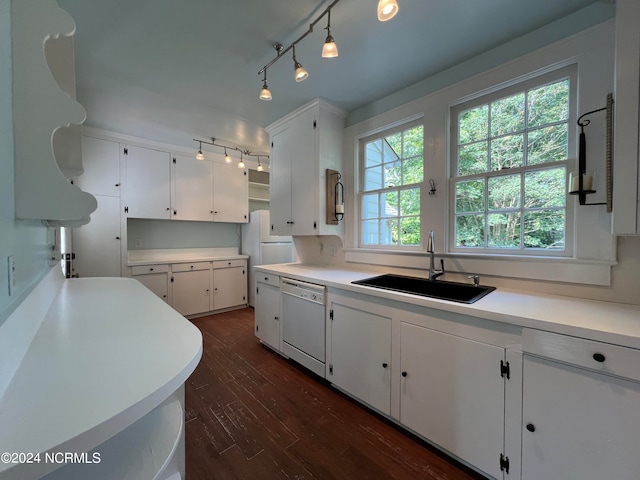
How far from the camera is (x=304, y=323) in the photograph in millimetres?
2314

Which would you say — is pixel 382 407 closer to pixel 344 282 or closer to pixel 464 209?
pixel 344 282

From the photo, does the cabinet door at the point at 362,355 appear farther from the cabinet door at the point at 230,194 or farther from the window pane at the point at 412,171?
the cabinet door at the point at 230,194

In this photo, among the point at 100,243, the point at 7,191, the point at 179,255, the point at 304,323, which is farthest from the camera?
the point at 179,255

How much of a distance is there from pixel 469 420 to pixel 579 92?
196 centimetres

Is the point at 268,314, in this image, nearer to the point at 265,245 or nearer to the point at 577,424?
the point at 265,245

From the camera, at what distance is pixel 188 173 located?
386 centimetres

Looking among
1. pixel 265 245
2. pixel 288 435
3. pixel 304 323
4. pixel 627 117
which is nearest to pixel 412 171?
pixel 627 117

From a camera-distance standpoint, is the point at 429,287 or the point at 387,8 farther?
the point at 429,287

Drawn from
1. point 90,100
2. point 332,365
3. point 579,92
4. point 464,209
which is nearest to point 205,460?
point 332,365

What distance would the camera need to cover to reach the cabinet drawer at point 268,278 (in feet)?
8.61

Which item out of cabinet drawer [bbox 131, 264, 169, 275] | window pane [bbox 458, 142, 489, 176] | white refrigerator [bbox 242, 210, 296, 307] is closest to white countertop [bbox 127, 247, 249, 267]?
cabinet drawer [bbox 131, 264, 169, 275]

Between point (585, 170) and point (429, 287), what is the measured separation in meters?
1.14

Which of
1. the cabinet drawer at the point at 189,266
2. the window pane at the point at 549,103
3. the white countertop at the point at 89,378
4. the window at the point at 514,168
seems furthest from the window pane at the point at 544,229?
the cabinet drawer at the point at 189,266

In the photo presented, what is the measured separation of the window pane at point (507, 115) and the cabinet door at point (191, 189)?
3.73 metres
